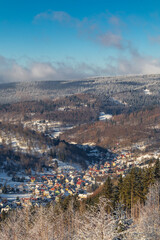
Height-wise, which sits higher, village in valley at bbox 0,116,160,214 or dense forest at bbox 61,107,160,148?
dense forest at bbox 61,107,160,148

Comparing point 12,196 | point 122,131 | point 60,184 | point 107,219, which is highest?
point 107,219

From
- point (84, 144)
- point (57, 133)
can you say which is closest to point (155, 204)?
point (84, 144)

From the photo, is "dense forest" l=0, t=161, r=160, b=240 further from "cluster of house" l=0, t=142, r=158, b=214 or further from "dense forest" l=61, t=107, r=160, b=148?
"dense forest" l=61, t=107, r=160, b=148

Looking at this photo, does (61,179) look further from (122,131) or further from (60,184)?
(122,131)

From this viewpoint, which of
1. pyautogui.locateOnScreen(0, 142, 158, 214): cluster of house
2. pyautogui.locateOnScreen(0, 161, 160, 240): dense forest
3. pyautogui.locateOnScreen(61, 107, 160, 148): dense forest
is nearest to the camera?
pyautogui.locateOnScreen(0, 161, 160, 240): dense forest

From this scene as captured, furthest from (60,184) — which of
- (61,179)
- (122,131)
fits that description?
(122,131)

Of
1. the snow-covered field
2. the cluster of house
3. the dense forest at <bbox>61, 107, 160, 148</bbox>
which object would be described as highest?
the dense forest at <bbox>61, 107, 160, 148</bbox>

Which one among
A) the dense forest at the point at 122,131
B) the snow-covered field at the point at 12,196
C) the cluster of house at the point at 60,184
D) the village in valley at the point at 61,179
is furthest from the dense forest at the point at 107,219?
the dense forest at the point at 122,131

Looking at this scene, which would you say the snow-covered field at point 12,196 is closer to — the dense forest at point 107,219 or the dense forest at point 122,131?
the dense forest at point 107,219

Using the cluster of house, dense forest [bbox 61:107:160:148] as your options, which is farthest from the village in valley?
dense forest [bbox 61:107:160:148]

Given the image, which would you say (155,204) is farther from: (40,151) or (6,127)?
(6,127)

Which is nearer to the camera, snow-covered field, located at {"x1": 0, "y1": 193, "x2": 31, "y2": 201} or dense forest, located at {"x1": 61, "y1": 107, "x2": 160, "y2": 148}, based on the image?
snow-covered field, located at {"x1": 0, "y1": 193, "x2": 31, "y2": 201}
